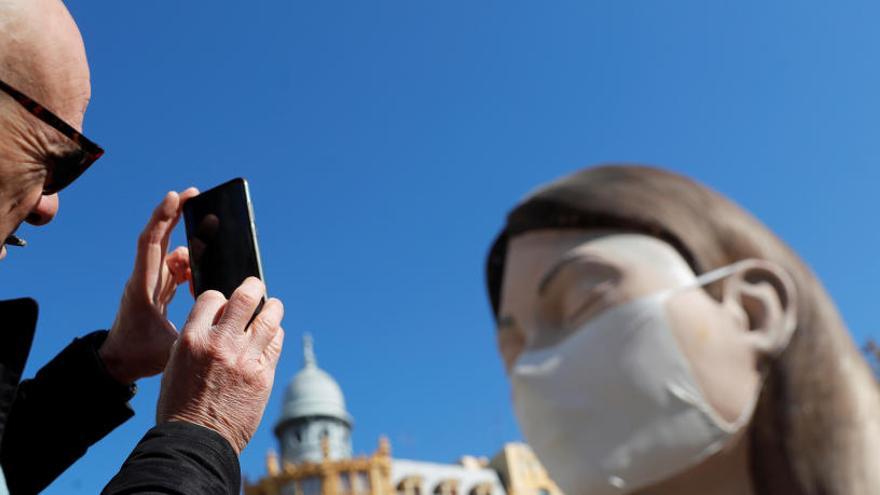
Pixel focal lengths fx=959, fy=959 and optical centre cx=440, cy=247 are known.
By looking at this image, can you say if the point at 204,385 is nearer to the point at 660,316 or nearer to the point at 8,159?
the point at 8,159

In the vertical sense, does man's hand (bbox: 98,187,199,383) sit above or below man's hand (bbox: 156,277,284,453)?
above

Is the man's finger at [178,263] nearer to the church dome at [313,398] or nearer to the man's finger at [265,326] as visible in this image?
the man's finger at [265,326]

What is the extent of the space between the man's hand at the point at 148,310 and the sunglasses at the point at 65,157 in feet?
0.77

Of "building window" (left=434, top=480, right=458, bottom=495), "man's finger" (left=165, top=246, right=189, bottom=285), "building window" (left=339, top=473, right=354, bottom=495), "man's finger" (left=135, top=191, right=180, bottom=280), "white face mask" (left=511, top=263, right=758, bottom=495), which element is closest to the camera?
"white face mask" (left=511, top=263, right=758, bottom=495)

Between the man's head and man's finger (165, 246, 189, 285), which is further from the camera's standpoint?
man's finger (165, 246, 189, 285)

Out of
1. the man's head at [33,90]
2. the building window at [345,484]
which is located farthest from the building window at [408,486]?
the man's head at [33,90]

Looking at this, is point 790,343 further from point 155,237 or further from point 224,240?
point 155,237

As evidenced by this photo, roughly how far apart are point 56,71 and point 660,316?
53.0 inches

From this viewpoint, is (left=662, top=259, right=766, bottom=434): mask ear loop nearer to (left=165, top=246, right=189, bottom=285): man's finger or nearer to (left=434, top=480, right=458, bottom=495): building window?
(left=165, top=246, right=189, bottom=285): man's finger

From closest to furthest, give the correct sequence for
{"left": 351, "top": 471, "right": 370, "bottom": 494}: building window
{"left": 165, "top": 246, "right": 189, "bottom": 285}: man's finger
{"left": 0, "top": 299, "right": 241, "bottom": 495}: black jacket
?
{"left": 0, "top": 299, "right": 241, "bottom": 495}: black jacket < {"left": 165, "top": 246, "right": 189, "bottom": 285}: man's finger < {"left": 351, "top": 471, "right": 370, "bottom": 494}: building window

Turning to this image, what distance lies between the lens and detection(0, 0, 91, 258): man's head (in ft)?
5.95

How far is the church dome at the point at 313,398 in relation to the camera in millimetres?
26359

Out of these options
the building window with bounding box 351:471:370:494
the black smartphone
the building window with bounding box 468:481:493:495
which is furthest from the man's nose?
the building window with bounding box 468:481:493:495

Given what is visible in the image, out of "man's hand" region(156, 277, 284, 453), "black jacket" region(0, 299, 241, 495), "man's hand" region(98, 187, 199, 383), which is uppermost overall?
"man's hand" region(98, 187, 199, 383)
